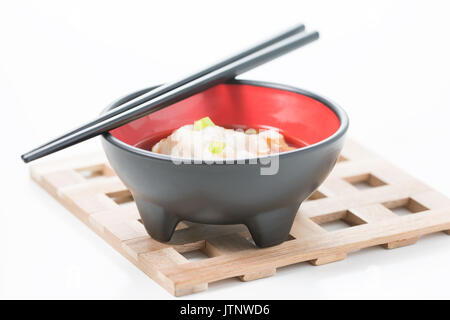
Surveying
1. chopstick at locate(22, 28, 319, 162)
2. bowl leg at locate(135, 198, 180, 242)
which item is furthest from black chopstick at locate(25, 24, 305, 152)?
bowl leg at locate(135, 198, 180, 242)

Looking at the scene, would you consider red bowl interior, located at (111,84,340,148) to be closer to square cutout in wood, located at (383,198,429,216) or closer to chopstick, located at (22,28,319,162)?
chopstick, located at (22,28,319,162)

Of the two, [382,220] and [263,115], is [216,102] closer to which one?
[263,115]

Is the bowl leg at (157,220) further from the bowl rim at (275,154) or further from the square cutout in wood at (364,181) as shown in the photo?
the square cutout in wood at (364,181)

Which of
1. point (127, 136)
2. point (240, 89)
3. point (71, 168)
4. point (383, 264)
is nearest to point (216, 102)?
point (240, 89)

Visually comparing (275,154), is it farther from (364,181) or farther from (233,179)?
(364,181)

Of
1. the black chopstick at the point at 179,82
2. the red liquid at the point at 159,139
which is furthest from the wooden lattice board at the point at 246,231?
the black chopstick at the point at 179,82

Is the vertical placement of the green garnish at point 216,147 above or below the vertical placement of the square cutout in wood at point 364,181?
above
